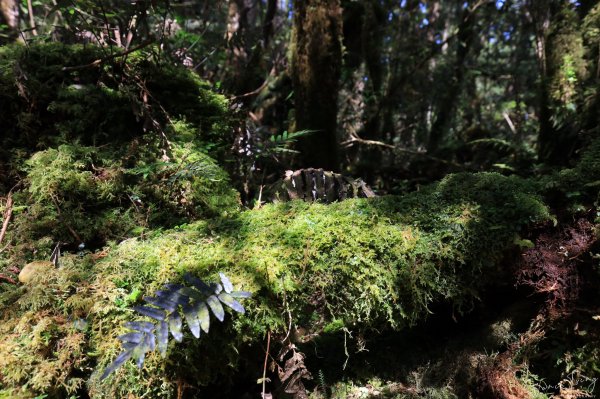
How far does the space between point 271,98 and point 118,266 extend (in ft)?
16.1

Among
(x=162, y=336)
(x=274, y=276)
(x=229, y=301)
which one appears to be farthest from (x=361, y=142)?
(x=162, y=336)

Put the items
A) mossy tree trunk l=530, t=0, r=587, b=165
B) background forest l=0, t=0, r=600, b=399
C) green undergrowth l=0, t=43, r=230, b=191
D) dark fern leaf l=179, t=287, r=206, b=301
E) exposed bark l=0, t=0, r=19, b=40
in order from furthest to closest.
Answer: exposed bark l=0, t=0, r=19, b=40 < mossy tree trunk l=530, t=0, r=587, b=165 < green undergrowth l=0, t=43, r=230, b=191 < background forest l=0, t=0, r=600, b=399 < dark fern leaf l=179, t=287, r=206, b=301

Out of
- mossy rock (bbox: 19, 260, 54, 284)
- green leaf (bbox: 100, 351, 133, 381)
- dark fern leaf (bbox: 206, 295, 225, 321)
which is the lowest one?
mossy rock (bbox: 19, 260, 54, 284)

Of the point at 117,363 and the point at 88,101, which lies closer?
the point at 117,363

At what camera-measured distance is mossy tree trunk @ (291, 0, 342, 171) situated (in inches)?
158

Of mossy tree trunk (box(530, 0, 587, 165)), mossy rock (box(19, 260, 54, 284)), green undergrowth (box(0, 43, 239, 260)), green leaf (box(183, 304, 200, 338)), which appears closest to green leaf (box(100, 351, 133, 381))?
green leaf (box(183, 304, 200, 338))

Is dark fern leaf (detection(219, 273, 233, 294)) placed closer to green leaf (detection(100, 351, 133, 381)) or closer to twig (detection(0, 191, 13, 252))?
green leaf (detection(100, 351, 133, 381))

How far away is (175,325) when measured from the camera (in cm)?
150

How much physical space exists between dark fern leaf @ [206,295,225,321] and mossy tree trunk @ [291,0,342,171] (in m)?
2.77

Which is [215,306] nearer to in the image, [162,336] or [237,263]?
[162,336]

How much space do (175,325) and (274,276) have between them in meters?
0.56

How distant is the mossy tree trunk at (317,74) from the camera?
4016 mm

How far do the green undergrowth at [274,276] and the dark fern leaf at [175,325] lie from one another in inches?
8.6

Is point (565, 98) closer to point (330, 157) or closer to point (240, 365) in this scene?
point (330, 157)
